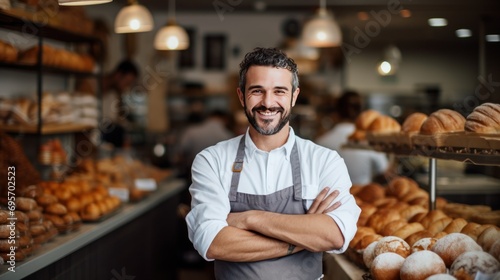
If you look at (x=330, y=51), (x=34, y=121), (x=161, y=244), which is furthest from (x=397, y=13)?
(x=34, y=121)

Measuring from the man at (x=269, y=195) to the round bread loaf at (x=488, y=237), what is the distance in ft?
1.52

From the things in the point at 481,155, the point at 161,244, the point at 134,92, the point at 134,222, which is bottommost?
the point at 161,244

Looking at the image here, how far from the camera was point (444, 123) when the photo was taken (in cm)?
271

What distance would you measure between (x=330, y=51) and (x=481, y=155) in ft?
25.5

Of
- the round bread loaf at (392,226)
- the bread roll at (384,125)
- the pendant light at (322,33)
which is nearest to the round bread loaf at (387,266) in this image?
the round bread loaf at (392,226)

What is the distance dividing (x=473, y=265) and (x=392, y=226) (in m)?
0.87

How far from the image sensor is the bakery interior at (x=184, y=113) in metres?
3.08

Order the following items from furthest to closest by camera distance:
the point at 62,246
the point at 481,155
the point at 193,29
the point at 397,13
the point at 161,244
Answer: the point at 193,29 < the point at 397,13 < the point at 161,244 < the point at 62,246 < the point at 481,155

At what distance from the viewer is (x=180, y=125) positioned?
34.0 ft

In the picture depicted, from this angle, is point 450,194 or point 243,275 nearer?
point 243,275

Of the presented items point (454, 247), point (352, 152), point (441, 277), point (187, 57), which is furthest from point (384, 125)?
point (187, 57)

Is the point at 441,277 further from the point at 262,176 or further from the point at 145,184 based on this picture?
the point at 145,184

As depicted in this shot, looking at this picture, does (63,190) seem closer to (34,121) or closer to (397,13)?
(34,121)

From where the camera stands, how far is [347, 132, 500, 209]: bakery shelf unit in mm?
2188
